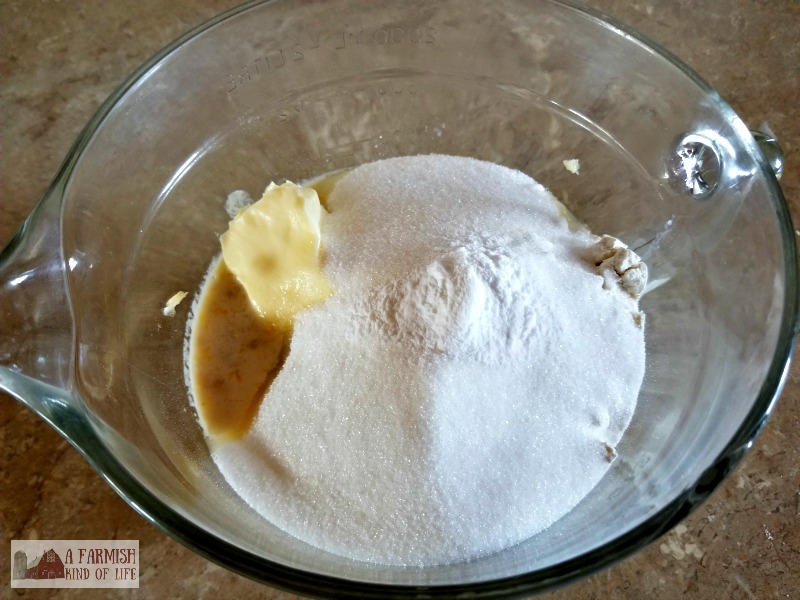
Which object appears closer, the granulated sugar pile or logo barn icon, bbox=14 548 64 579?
the granulated sugar pile

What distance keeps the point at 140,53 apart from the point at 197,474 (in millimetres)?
662

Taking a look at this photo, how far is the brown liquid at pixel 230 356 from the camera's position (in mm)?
721

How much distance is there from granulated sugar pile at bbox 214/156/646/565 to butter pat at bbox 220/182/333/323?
0.13ft

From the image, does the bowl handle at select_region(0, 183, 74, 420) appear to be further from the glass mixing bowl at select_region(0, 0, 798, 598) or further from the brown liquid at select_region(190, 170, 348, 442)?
the brown liquid at select_region(190, 170, 348, 442)

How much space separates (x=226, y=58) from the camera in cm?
79

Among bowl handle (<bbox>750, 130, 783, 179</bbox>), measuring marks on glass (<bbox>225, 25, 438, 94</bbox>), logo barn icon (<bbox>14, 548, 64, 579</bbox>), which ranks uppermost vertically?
measuring marks on glass (<bbox>225, 25, 438, 94</bbox>)

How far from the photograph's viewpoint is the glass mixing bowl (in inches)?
22.6

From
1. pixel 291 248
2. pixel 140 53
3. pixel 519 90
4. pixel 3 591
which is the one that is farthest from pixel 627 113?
pixel 3 591

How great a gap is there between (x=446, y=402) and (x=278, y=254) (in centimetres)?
26

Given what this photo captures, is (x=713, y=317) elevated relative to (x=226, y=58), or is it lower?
lower

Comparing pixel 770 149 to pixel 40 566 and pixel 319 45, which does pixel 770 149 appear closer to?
pixel 319 45

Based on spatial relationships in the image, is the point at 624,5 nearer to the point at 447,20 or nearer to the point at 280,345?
the point at 447,20

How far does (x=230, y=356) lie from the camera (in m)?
0.76

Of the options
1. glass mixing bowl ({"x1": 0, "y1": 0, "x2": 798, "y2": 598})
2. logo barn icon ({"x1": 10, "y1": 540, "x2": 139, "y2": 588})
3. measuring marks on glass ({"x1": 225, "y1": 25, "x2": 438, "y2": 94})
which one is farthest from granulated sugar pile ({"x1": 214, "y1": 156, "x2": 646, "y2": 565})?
measuring marks on glass ({"x1": 225, "y1": 25, "x2": 438, "y2": 94})
